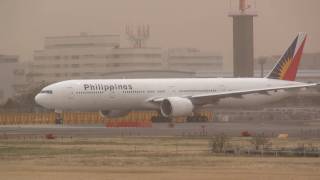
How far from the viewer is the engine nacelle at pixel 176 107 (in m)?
86.9

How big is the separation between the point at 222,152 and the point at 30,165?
1103cm

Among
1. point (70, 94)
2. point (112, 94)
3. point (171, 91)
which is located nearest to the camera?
point (70, 94)

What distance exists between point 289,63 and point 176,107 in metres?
19.1

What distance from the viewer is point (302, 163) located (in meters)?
43.3

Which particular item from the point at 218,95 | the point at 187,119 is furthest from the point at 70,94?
the point at 218,95

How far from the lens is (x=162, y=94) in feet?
303

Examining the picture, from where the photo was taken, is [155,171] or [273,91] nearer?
[155,171]

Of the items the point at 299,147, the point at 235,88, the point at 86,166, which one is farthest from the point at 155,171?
the point at 235,88

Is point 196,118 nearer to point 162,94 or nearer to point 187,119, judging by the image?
point 187,119

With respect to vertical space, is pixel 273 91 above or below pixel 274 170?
above

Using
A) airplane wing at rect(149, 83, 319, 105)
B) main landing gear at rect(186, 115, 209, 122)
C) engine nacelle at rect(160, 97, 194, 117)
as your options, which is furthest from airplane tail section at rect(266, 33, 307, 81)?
engine nacelle at rect(160, 97, 194, 117)

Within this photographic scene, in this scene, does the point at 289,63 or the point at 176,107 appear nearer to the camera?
the point at 176,107

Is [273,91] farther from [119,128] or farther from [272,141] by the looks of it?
[272,141]

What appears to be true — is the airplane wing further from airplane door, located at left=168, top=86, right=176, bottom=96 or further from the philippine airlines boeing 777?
airplane door, located at left=168, top=86, right=176, bottom=96
